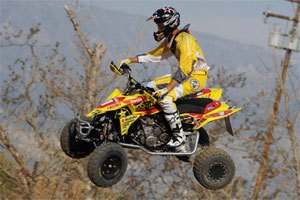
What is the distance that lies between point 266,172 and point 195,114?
1745 cm

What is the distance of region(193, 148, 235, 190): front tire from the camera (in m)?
9.06

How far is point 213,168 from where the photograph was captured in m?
9.17

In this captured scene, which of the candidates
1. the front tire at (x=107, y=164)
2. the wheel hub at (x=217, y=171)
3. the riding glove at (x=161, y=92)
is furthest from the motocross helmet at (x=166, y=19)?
the wheel hub at (x=217, y=171)

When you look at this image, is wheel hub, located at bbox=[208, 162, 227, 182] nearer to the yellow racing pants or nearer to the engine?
the engine

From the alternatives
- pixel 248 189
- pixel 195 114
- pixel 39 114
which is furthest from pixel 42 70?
pixel 195 114

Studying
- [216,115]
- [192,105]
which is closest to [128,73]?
[192,105]

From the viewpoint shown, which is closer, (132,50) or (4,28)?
(132,50)

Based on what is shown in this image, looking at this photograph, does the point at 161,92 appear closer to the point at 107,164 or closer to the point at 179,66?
the point at 179,66

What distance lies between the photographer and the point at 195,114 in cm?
910

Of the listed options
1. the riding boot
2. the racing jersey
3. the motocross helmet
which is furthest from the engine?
the motocross helmet

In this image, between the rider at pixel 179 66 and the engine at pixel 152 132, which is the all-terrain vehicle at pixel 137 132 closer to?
the engine at pixel 152 132

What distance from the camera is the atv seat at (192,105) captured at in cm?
903

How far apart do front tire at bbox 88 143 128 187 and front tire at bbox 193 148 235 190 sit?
56.9 inches

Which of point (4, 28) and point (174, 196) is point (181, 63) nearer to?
point (4, 28)
